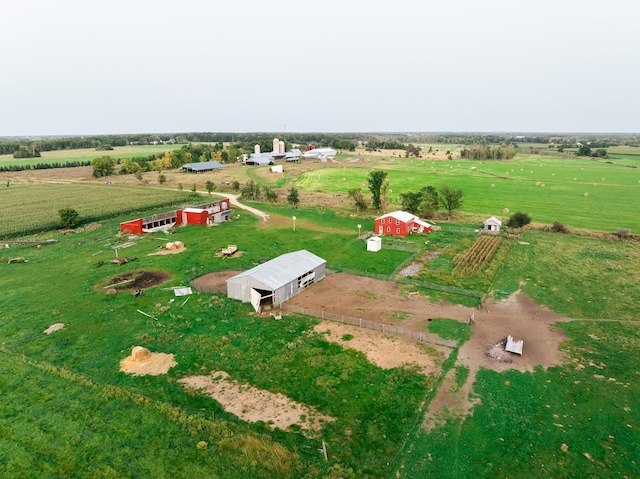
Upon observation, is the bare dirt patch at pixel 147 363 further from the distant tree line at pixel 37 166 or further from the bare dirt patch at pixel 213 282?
the distant tree line at pixel 37 166

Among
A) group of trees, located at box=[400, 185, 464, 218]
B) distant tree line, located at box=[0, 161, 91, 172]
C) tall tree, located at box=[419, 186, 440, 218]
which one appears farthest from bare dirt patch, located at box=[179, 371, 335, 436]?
distant tree line, located at box=[0, 161, 91, 172]

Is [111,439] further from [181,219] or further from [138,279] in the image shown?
[181,219]

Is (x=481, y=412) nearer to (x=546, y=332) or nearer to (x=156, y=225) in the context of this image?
(x=546, y=332)

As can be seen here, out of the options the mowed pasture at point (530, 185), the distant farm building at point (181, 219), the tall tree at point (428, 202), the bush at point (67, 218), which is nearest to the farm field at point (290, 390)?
the distant farm building at point (181, 219)

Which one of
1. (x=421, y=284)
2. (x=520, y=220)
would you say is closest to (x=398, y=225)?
(x=421, y=284)

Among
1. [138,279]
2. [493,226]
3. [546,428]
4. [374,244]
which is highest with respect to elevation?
[493,226]

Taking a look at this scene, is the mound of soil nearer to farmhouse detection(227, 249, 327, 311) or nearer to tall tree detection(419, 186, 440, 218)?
farmhouse detection(227, 249, 327, 311)

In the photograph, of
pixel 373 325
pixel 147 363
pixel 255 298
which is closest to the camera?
pixel 147 363
